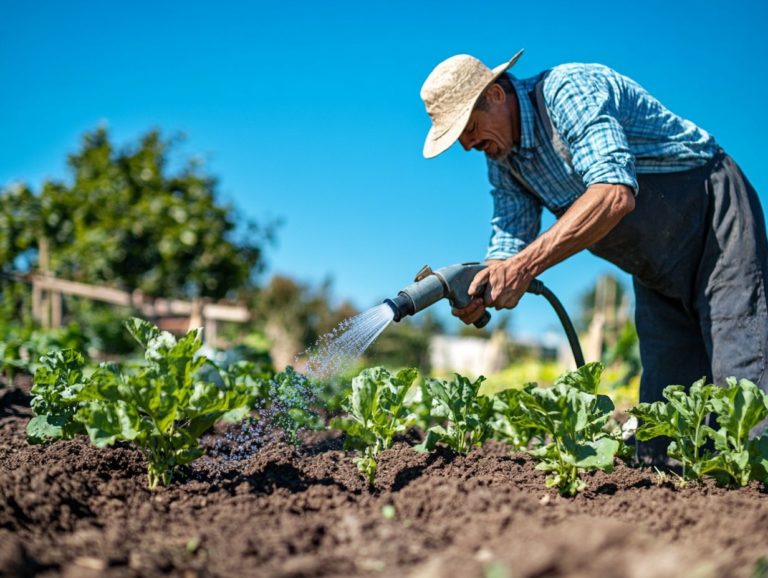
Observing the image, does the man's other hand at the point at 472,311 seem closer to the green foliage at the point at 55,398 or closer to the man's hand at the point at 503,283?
the man's hand at the point at 503,283

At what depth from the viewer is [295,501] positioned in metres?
2.34

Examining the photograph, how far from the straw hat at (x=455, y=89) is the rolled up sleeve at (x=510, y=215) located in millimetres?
621

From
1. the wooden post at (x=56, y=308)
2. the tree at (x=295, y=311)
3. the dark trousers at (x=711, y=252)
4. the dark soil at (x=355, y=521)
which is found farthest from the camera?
the tree at (x=295, y=311)

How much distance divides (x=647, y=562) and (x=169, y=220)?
35.8ft

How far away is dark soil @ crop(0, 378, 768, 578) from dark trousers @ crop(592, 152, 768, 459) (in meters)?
0.69

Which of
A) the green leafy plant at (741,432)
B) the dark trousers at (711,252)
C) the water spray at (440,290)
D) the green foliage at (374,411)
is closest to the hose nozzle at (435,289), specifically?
the water spray at (440,290)

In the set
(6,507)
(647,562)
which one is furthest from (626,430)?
(6,507)

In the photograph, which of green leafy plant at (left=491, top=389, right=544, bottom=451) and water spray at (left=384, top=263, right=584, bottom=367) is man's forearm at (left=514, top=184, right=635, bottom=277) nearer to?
water spray at (left=384, top=263, right=584, bottom=367)

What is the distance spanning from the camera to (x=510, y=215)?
3.75 metres

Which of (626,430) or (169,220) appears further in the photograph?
(169,220)

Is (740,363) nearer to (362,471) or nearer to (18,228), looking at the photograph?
(362,471)

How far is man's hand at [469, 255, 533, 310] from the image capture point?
297cm

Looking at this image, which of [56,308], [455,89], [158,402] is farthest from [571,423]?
[56,308]

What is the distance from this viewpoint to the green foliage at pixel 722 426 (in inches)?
103
